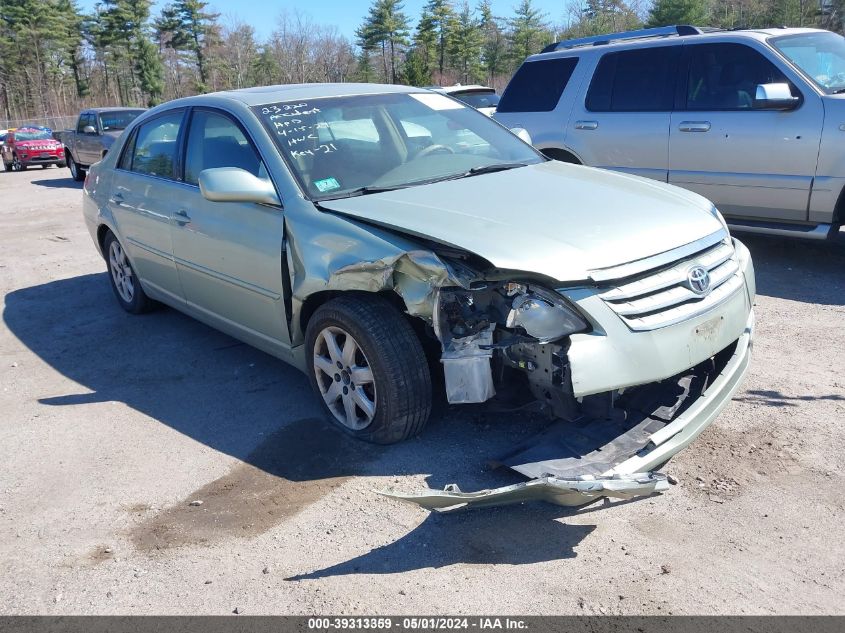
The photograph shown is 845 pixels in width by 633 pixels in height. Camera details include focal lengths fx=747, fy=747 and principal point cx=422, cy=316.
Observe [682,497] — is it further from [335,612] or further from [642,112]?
[642,112]

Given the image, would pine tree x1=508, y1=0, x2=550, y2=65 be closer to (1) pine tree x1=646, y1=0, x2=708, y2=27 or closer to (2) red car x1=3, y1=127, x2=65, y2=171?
(1) pine tree x1=646, y1=0, x2=708, y2=27

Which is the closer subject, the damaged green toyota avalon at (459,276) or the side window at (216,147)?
the damaged green toyota avalon at (459,276)

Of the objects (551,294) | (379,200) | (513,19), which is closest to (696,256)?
(551,294)

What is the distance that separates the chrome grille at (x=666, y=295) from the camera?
3.14 metres

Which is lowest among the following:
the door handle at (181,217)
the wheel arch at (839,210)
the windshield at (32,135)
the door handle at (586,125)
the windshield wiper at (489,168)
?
the wheel arch at (839,210)

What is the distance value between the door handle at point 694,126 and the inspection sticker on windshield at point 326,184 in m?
4.21

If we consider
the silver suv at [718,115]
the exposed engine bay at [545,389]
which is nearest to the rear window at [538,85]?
the silver suv at [718,115]

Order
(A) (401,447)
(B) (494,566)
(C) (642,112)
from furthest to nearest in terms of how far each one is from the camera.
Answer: (C) (642,112), (A) (401,447), (B) (494,566)

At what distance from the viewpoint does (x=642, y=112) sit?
288 inches

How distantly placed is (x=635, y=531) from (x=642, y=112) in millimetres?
5258

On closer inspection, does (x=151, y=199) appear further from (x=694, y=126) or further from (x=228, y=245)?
(x=694, y=126)

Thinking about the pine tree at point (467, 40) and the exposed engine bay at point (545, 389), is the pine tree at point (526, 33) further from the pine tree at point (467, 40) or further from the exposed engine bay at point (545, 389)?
the exposed engine bay at point (545, 389)

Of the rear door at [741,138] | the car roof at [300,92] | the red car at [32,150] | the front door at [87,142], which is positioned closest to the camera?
the car roof at [300,92]

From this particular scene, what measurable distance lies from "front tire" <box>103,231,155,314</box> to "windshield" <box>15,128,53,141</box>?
21.4 meters
